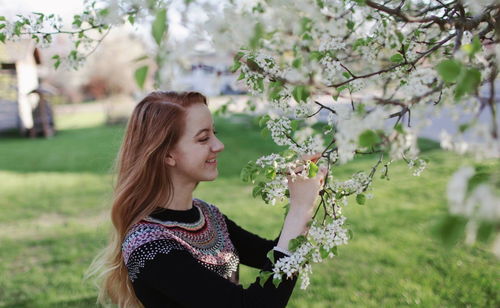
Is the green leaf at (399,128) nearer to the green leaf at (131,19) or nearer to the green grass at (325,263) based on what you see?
the green grass at (325,263)

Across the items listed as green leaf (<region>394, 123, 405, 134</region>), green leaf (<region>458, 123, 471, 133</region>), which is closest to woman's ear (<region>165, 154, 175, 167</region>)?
green leaf (<region>394, 123, 405, 134</region>)

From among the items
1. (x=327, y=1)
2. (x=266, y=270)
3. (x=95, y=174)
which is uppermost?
(x=327, y=1)

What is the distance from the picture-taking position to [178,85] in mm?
1185

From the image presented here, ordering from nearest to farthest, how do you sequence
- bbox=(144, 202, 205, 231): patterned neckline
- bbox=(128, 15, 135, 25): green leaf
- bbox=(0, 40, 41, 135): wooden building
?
bbox=(144, 202, 205, 231): patterned neckline
bbox=(128, 15, 135, 25): green leaf
bbox=(0, 40, 41, 135): wooden building

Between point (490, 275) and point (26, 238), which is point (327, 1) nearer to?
point (490, 275)

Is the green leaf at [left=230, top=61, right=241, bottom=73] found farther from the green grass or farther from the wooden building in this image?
the wooden building

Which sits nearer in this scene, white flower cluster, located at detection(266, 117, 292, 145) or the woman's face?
white flower cluster, located at detection(266, 117, 292, 145)

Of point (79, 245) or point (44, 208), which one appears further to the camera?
point (44, 208)

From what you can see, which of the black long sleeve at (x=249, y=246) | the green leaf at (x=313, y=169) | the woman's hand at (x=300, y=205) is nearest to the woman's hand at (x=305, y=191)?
the woman's hand at (x=300, y=205)

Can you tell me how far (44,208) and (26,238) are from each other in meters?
1.47

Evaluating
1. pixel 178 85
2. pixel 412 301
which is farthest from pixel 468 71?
pixel 412 301

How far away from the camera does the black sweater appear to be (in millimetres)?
1570

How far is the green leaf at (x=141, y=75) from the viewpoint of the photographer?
3.01 ft

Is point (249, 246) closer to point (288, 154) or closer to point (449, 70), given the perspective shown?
point (288, 154)
